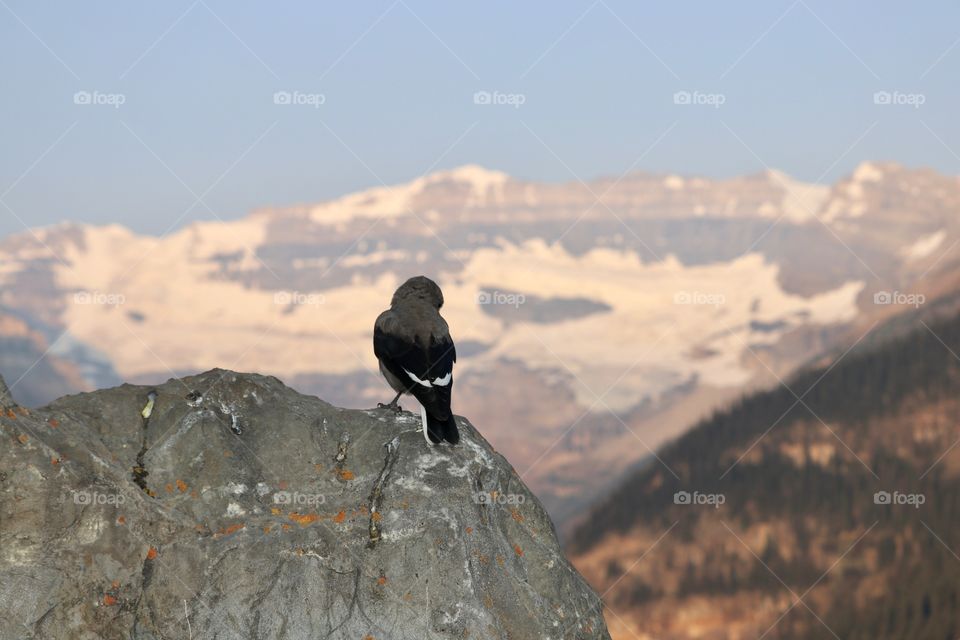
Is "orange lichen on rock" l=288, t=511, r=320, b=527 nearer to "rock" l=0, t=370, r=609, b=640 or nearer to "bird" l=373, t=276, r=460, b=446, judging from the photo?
"rock" l=0, t=370, r=609, b=640

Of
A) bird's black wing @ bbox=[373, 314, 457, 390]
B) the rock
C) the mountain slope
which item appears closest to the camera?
the rock

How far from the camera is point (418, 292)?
55.5 ft

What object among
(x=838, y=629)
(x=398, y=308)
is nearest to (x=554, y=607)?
(x=398, y=308)

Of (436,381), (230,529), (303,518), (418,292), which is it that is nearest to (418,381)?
(436,381)

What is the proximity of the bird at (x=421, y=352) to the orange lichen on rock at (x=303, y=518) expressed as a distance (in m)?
1.84

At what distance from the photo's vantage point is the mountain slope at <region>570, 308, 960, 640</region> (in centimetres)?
13700

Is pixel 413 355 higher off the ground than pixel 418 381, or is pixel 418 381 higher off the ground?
pixel 413 355

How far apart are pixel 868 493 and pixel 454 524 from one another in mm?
162532

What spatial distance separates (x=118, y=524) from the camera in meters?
12.3

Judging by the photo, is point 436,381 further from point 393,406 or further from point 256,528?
point 256,528

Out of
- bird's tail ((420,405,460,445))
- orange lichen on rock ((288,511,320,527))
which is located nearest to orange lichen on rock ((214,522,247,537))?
orange lichen on rock ((288,511,320,527))

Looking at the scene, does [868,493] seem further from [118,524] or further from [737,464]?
[118,524]

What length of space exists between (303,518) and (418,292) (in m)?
4.87

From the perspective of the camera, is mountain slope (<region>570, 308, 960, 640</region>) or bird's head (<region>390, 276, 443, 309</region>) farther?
mountain slope (<region>570, 308, 960, 640</region>)
